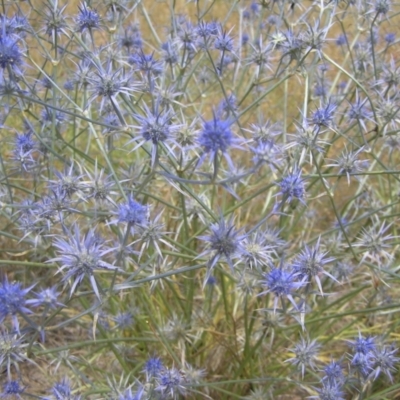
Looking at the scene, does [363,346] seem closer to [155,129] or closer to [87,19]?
[155,129]

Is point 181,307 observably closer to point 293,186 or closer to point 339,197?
point 293,186

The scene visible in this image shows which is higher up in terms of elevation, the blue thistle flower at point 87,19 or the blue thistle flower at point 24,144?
the blue thistle flower at point 87,19

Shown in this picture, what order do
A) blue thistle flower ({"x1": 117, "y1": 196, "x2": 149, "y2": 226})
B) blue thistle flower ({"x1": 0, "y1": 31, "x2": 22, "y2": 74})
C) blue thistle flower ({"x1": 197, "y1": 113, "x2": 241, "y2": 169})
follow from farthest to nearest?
1. blue thistle flower ({"x1": 0, "y1": 31, "x2": 22, "y2": 74})
2. blue thistle flower ({"x1": 117, "y1": 196, "x2": 149, "y2": 226})
3. blue thistle flower ({"x1": 197, "y1": 113, "x2": 241, "y2": 169})

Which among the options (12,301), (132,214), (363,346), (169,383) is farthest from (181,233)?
(12,301)

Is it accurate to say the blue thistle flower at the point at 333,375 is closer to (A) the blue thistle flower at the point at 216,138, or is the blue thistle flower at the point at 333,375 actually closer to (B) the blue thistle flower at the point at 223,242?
(B) the blue thistle flower at the point at 223,242

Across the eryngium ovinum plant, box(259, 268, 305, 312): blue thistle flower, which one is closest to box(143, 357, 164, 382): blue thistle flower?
the eryngium ovinum plant

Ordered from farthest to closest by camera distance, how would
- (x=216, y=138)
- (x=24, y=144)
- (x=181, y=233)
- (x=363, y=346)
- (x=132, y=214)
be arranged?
(x=181, y=233) < (x=24, y=144) < (x=363, y=346) < (x=132, y=214) < (x=216, y=138)

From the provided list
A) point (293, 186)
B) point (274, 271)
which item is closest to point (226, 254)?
point (274, 271)

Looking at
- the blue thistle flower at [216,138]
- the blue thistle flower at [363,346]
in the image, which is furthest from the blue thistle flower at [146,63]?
the blue thistle flower at [363,346]

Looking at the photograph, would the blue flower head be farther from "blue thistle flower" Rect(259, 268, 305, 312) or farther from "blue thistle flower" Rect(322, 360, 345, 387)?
"blue thistle flower" Rect(322, 360, 345, 387)

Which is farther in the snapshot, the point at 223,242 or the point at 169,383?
the point at 169,383

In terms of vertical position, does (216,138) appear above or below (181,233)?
above
